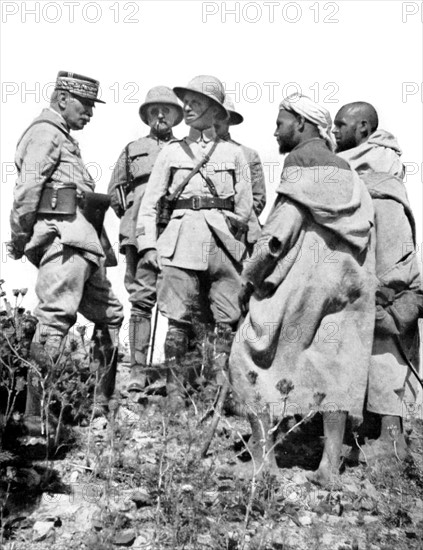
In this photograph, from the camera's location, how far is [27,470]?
6484 mm

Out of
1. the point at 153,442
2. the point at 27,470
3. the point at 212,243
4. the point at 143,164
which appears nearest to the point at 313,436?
the point at 153,442

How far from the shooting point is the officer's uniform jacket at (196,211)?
831cm

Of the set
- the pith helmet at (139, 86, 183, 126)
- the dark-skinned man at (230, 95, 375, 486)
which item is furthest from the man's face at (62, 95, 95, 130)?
the dark-skinned man at (230, 95, 375, 486)

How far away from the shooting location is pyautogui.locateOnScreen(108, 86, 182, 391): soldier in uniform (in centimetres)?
939

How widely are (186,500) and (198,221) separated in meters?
2.87

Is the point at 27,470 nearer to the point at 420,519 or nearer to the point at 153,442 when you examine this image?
the point at 153,442

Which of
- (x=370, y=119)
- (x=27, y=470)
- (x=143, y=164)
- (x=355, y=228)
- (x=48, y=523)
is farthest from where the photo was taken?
(x=143, y=164)

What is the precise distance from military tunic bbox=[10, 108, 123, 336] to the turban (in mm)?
1789

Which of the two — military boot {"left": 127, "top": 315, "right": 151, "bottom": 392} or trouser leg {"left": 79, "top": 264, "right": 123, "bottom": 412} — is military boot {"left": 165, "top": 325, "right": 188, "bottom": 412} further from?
military boot {"left": 127, "top": 315, "right": 151, "bottom": 392}

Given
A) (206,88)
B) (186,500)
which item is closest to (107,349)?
(206,88)

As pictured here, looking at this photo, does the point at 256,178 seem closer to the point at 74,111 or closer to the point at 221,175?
the point at 221,175

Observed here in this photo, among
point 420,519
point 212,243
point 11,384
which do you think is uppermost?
point 212,243

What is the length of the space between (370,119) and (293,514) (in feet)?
11.1

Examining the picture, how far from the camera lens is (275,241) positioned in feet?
23.1
